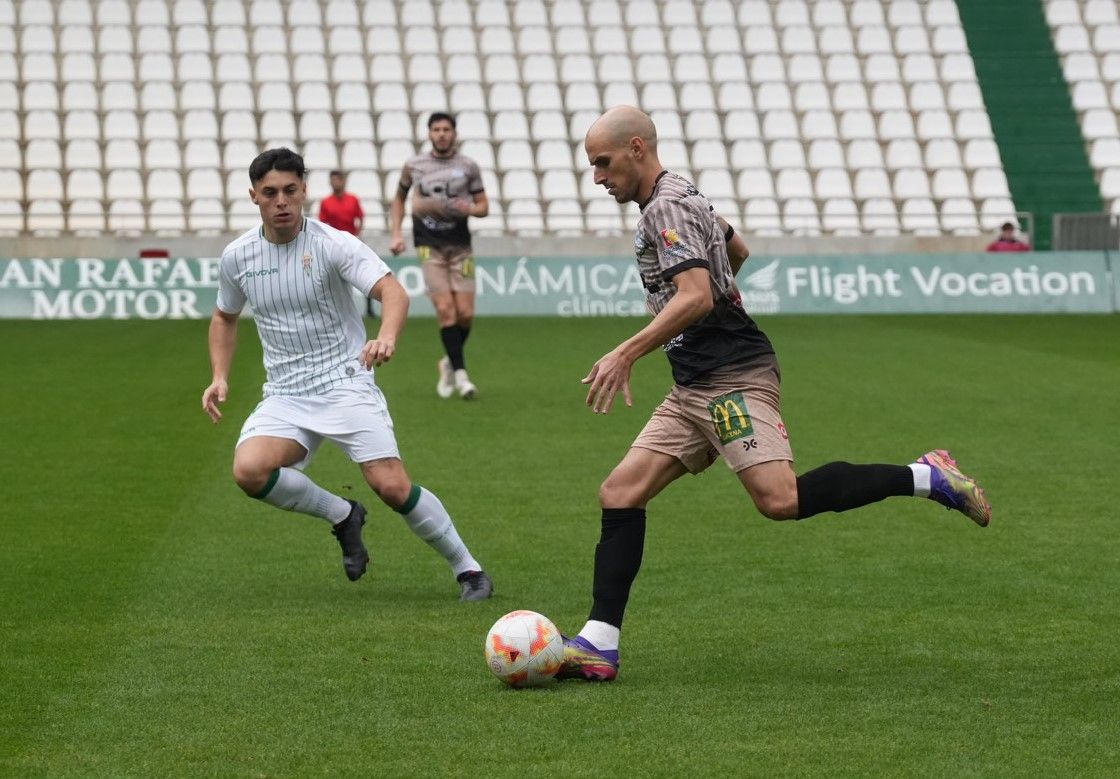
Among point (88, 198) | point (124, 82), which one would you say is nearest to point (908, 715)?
point (88, 198)

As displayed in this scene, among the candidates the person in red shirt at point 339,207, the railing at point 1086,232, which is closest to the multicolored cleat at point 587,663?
the person in red shirt at point 339,207

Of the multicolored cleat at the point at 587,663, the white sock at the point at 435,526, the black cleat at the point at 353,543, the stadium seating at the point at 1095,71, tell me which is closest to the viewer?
the multicolored cleat at the point at 587,663

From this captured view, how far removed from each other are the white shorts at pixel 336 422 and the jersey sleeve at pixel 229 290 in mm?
458

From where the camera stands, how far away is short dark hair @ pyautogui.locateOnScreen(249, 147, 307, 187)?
700 cm

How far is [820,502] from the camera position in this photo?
5.96 metres

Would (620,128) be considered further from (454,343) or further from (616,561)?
(454,343)

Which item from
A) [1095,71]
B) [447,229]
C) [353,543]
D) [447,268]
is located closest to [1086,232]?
[1095,71]

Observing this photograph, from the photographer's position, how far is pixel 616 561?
19.7 ft

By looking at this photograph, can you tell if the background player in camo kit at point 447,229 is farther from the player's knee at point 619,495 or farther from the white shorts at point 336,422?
the player's knee at point 619,495

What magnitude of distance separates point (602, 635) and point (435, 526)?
5.22 feet

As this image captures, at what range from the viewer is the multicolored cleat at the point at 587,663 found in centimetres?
581

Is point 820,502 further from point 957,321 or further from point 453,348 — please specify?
point 957,321

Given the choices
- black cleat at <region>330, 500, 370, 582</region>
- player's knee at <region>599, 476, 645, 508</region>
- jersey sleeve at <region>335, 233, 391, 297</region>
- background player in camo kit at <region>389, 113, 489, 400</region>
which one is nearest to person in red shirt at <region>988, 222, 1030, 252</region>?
background player in camo kit at <region>389, 113, 489, 400</region>

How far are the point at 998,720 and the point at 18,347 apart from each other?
16.6m
